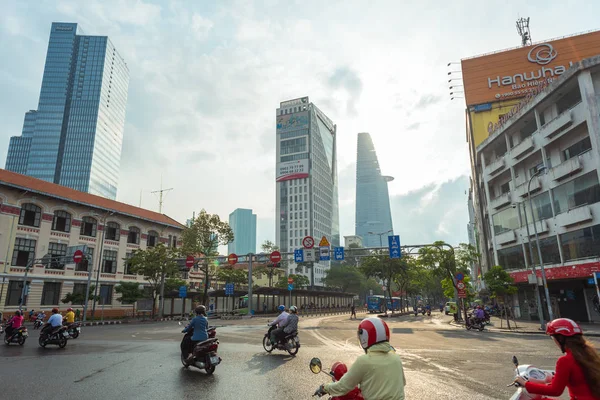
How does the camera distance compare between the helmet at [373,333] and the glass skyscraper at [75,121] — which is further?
the glass skyscraper at [75,121]

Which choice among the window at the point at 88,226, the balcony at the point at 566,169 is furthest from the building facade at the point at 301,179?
the balcony at the point at 566,169

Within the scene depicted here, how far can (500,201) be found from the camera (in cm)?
3341

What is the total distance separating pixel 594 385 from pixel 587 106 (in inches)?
1098

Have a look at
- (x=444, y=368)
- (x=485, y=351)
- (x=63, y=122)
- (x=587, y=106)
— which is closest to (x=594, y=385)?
(x=444, y=368)

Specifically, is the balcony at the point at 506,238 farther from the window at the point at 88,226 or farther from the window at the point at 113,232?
the window at the point at 88,226

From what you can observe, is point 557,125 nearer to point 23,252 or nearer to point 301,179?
point 23,252

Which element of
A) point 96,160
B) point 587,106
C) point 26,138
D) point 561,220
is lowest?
point 561,220

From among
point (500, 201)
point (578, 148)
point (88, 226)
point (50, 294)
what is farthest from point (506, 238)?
point (50, 294)

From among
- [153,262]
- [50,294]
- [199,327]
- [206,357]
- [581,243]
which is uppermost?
[581,243]

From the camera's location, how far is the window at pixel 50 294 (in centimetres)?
3428

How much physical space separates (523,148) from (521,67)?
18984mm

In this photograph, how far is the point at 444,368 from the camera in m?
9.37

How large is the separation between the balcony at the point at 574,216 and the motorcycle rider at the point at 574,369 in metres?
25.9

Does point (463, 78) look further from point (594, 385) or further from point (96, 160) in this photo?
point (96, 160)
